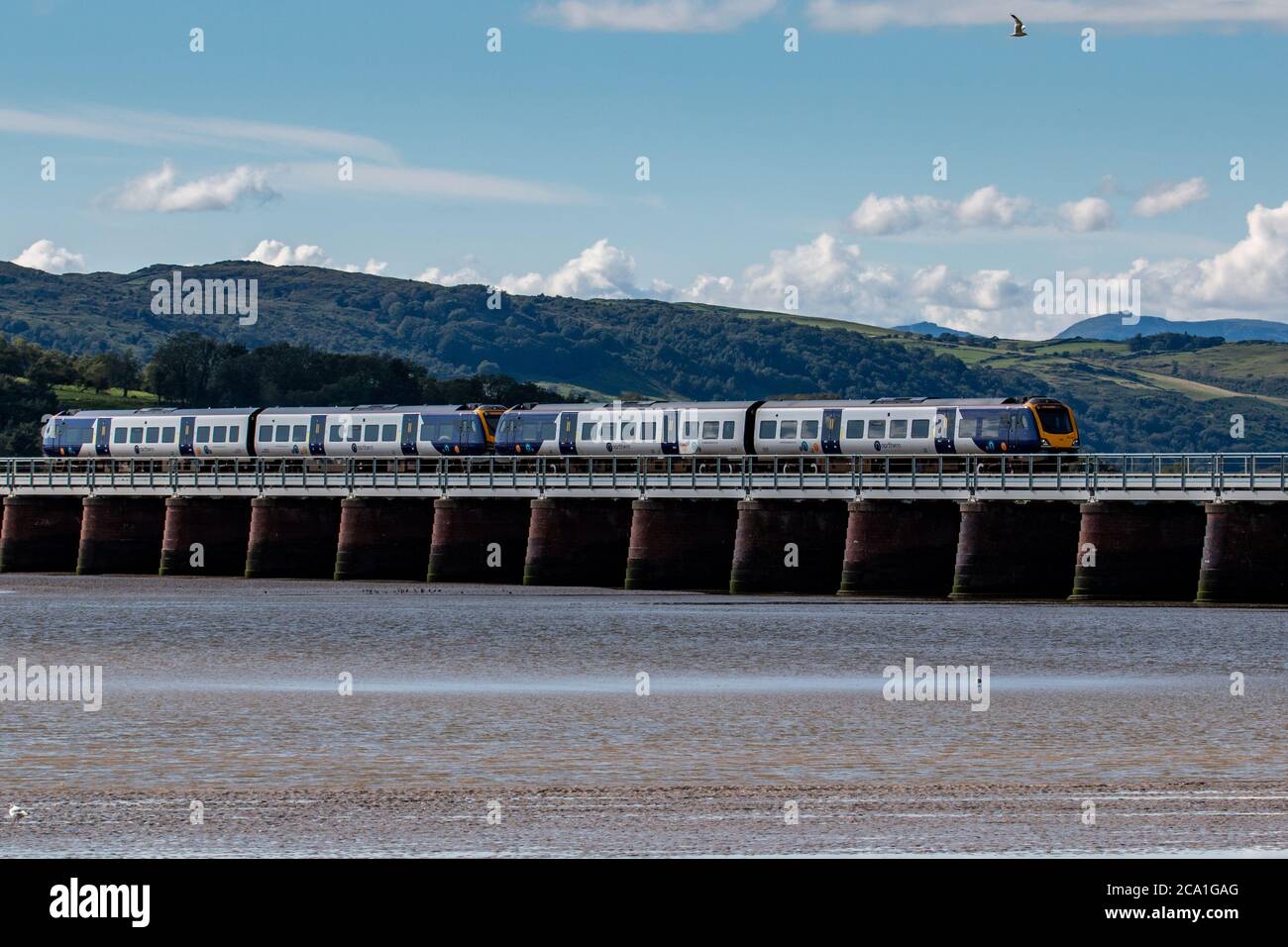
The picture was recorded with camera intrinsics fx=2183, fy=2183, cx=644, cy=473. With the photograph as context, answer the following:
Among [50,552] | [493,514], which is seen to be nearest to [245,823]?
[493,514]

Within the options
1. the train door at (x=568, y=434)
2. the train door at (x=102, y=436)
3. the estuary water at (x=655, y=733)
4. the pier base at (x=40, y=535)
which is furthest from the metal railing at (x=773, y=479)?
the train door at (x=102, y=436)

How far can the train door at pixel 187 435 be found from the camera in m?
93.6

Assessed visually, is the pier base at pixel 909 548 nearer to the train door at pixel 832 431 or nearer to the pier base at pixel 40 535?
the train door at pixel 832 431

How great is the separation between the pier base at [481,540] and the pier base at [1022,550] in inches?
666

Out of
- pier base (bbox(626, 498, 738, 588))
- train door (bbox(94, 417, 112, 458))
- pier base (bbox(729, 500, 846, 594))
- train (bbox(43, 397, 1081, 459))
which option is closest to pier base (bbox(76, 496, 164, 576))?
train (bbox(43, 397, 1081, 459))

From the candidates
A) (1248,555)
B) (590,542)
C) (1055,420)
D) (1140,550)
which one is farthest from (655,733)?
(1055,420)

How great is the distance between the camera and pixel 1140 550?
53938 mm

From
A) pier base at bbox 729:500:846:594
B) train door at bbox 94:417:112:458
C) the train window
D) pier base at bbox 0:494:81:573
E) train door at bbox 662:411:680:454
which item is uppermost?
the train window

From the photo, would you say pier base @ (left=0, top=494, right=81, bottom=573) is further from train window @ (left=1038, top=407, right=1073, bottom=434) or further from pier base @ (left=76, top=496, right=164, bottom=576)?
train window @ (left=1038, top=407, right=1073, bottom=434)

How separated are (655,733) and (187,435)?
219 ft

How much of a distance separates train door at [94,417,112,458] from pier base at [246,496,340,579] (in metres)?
25.7

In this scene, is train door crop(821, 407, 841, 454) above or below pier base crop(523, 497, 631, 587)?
above

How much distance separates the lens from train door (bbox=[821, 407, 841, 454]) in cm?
7462

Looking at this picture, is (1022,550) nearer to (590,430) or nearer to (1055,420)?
(1055,420)
